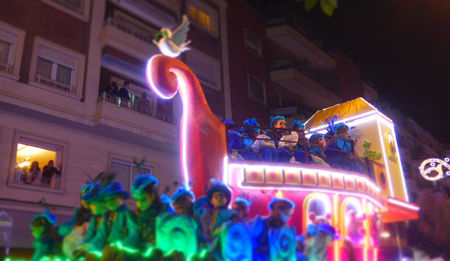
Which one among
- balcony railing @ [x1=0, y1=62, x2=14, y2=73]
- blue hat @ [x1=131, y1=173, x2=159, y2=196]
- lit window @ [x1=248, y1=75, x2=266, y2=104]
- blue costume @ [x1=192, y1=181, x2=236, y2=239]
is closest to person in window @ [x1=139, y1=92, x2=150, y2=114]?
balcony railing @ [x1=0, y1=62, x2=14, y2=73]

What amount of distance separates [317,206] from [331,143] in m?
2.51

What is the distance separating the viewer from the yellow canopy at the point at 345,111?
34.9 feet

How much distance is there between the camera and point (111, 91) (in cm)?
1286

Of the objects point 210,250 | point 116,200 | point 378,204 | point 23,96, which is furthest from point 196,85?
point 23,96

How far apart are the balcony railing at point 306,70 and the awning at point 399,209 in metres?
13.0

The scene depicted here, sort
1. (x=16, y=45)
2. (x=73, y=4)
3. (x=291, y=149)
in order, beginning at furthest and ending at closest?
(x=73, y=4), (x=16, y=45), (x=291, y=149)

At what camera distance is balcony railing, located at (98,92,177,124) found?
12.8 m

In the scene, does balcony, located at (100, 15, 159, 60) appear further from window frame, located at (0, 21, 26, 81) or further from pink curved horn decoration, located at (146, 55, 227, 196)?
pink curved horn decoration, located at (146, 55, 227, 196)

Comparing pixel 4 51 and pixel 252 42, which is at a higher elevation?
pixel 252 42

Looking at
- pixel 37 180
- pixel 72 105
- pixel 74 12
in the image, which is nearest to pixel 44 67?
pixel 72 105

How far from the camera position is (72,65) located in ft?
41.8

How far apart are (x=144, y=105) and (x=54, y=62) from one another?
2.98m

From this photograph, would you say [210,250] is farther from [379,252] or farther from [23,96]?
[23,96]

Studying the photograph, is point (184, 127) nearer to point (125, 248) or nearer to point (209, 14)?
point (125, 248)
